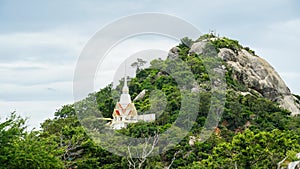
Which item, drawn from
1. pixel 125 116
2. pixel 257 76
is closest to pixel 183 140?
pixel 125 116

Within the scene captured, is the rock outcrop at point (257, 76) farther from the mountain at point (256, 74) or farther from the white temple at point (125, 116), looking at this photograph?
the white temple at point (125, 116)

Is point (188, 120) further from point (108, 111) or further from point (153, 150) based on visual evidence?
point (108, 111)

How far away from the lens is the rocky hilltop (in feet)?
128

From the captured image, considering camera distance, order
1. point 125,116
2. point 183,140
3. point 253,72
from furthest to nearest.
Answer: point 253,72 < point 125,116 < point 183,140

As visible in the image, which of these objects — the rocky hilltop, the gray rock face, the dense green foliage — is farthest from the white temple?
the gray rock face

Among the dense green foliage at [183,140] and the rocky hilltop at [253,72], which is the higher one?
the rocky hilltop at [253,72]

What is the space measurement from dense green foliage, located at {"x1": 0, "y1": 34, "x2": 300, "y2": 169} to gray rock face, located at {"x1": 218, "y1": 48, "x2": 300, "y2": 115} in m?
1.14

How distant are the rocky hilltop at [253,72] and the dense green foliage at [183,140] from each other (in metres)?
0.55

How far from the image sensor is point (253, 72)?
132 ft

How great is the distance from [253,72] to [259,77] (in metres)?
0.56

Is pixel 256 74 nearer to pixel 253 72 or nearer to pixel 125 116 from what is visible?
pixel 253 72

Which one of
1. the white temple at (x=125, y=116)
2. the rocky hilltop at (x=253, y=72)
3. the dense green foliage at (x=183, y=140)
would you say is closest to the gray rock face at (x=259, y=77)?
the rocky hilltop at (x=253, y=72)

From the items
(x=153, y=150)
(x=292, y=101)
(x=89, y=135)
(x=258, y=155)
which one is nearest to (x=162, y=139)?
(x=153, y=150)

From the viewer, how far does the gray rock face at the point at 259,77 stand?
128 feet
